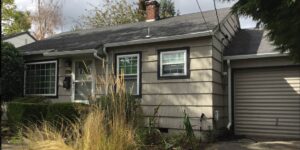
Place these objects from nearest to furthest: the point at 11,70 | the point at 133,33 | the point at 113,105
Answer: the point at 113,105
the point at 133,33
the point at 11,70

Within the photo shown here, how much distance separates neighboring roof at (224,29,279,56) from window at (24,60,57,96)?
6.24m

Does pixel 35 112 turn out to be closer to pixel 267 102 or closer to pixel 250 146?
pixel 250 146

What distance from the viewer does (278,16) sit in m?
6.60

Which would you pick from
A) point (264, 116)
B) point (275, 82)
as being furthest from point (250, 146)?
point (275, 82)

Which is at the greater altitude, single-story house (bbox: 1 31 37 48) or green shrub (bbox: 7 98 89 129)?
single-story house (bbox: 1 31 37 48)

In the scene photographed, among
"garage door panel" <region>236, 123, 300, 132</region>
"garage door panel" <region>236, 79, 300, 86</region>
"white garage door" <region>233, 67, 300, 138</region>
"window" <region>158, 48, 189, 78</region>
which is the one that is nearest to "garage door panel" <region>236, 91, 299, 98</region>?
"white garage door" <region>233, 67, 300, 138</region>

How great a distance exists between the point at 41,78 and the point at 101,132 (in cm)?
833

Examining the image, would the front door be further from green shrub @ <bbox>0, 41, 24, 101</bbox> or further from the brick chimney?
the brick chimney

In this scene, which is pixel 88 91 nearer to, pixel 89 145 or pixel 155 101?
pixel 155 101

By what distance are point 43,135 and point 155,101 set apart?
4923 millimetres

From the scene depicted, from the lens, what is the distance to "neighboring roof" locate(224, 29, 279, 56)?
1151cm

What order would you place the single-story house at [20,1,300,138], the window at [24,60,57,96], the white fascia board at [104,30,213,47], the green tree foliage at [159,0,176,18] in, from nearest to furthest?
the white fascia board at [104,30,213,47] < the single-story house at [20,1,300,138] < the window at [24,60,57,96] < the green tree foliage at [159,0,176,18]

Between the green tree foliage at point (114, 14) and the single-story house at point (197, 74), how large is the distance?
13.3 metres

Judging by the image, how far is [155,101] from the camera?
11047 millimetres
